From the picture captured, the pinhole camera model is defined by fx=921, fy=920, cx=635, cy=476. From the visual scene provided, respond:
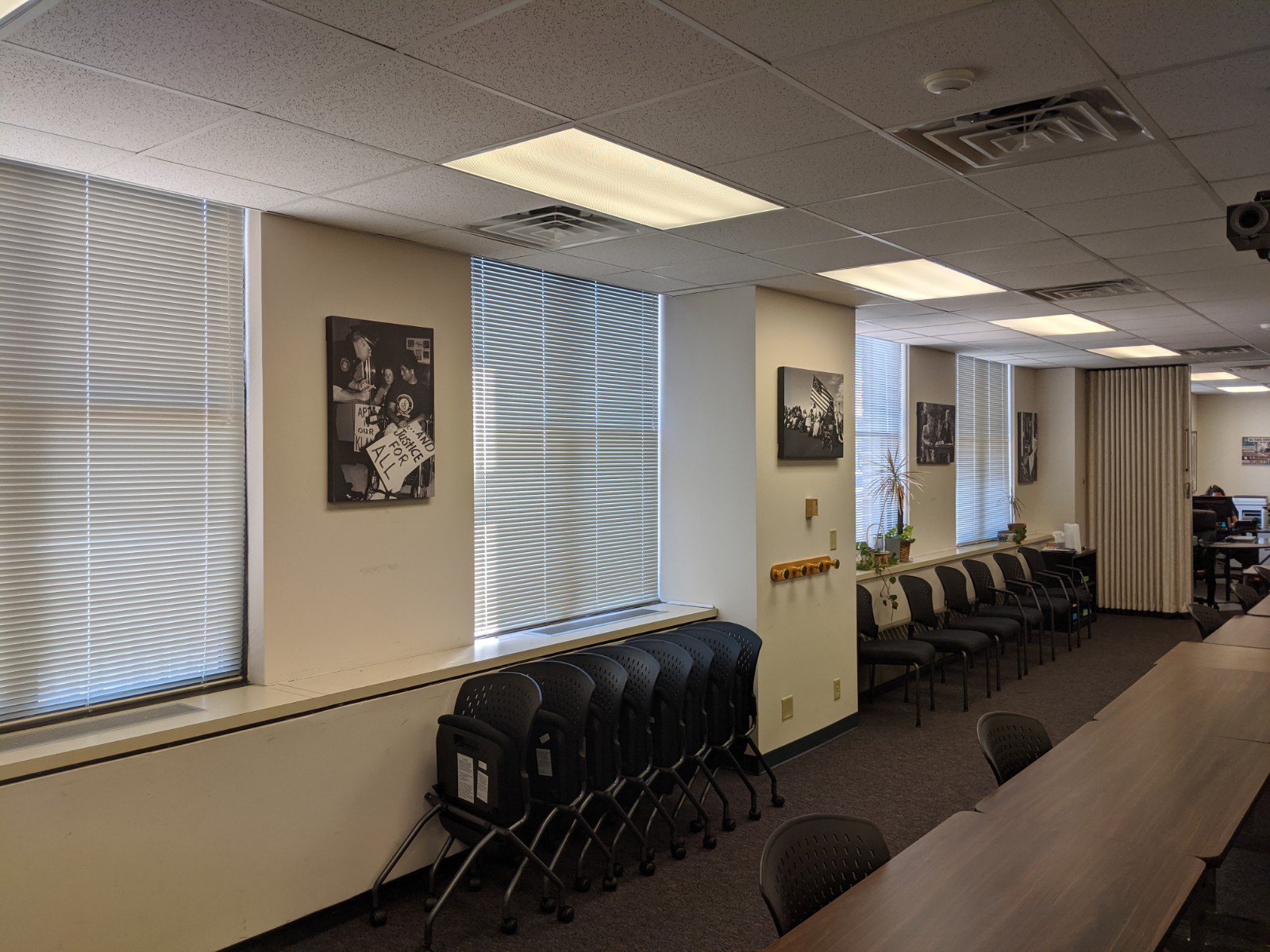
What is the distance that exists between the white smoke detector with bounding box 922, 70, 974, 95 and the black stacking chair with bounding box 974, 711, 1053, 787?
2.04m

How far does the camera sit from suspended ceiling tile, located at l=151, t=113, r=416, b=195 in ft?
8.70

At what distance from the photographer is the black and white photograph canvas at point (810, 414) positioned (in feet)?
17.6

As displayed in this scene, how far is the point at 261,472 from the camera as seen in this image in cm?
357

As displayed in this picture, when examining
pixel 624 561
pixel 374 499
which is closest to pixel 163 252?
pixel 374 499

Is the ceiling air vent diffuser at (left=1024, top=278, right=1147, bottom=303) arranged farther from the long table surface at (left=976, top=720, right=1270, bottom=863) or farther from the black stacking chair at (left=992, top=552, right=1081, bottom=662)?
the black stacking chair at (left=992, top=552, right=1081, bottom=662)

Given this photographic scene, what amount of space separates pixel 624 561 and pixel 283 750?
2488 mm

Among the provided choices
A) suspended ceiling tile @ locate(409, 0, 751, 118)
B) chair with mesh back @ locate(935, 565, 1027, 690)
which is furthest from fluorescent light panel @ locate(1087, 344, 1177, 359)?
suspended ceiling tile @ locate(409, 0, 751, 118)

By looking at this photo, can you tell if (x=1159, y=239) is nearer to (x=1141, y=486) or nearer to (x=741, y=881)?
(x=741, y=881)

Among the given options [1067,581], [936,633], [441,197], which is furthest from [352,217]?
[1067,581]

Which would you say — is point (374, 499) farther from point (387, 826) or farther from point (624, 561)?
point (624, 561)

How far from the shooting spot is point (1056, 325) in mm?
6941

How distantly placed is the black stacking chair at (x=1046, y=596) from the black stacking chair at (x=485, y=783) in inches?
239

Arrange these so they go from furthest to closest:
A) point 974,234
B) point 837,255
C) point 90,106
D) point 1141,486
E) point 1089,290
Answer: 1. point 1141,486
2. point 1089,290
3. point 837,255
4. point 974,234
5. point 90,106

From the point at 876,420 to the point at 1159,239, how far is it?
3.82 meters
